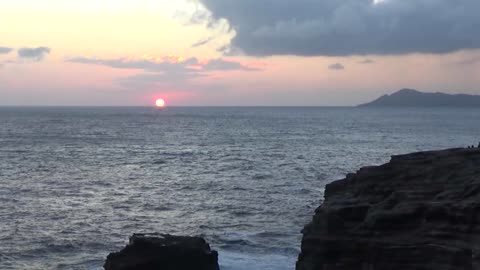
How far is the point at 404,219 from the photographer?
23.3 m

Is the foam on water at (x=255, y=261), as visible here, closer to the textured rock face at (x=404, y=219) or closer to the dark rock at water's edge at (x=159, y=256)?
the dark rock at water's edge at (x=159, y=256)

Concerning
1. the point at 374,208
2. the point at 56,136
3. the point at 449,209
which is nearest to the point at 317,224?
the point at 374,208

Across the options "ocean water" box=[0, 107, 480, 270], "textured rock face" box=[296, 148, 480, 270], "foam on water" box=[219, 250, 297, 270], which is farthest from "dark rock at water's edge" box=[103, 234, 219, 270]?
"textured rock face" box=[296, 148, 480, 270]

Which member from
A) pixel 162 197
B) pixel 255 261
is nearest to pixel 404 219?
pixel 255 261

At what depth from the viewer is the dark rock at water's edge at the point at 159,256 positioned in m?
32.1

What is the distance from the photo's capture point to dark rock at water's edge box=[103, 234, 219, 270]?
3209 cm

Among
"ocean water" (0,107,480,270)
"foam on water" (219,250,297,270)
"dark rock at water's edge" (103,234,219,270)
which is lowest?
"foam on water" (219,250,297,270)

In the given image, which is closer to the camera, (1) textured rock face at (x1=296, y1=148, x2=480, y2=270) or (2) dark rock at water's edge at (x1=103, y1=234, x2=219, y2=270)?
(1) textured rock face at (x1=296, y1=148, x2=480, y2=270)

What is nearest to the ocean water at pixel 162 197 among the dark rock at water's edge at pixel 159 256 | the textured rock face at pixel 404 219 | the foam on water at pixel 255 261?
the foam on water at pixel 255 261

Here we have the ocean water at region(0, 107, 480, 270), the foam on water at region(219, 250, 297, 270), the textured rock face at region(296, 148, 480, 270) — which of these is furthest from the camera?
the ocean water at region(0, 107, 480, 270)

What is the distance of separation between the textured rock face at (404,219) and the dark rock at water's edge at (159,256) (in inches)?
289

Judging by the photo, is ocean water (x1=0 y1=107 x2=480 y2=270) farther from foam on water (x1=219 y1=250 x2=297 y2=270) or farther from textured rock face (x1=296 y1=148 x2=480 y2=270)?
textured rock face (x1=296 y1=148 x2=480 y2=270)

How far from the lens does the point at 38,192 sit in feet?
205

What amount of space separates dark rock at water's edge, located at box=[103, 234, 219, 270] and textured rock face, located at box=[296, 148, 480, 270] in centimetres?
733
